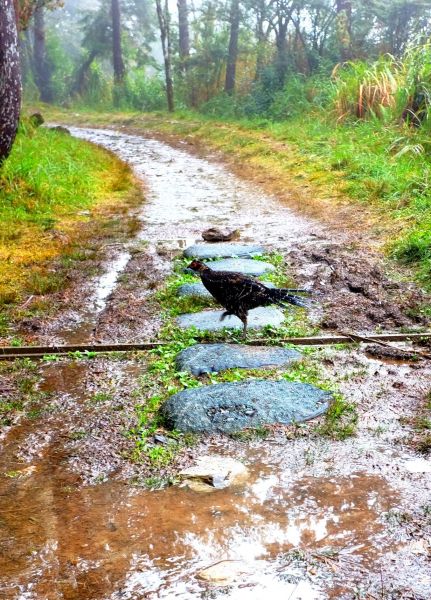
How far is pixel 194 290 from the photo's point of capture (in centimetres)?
479

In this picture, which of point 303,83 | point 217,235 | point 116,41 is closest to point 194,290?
point 217,235

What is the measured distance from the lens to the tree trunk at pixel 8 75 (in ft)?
22.7

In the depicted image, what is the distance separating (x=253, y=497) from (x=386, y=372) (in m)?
1.37

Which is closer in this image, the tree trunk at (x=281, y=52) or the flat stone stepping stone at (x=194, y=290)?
the flat stone stepping stone at (x=194, y=290)

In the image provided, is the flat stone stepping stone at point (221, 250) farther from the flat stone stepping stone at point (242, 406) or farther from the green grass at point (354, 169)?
the flat stone stepping stone at point (242, 406)

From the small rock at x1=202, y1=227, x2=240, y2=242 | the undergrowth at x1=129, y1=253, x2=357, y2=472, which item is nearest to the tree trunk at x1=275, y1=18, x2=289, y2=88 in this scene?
the small rock at x1=202, y1=227, x2=240, y2=242

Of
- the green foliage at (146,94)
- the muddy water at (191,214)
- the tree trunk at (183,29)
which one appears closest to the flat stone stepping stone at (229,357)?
the muddy water at (191,214)

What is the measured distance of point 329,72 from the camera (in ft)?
50.7

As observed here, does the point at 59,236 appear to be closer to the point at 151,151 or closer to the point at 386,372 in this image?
the point at 386,372

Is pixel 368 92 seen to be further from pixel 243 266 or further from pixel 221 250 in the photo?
pixel 243 266

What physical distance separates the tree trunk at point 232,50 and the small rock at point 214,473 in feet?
54.9

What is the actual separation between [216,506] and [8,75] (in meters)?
6.04

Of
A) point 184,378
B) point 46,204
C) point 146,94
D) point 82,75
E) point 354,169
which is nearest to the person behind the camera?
point 184,378

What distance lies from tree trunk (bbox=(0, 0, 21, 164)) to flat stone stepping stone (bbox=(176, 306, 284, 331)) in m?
3.98
